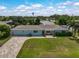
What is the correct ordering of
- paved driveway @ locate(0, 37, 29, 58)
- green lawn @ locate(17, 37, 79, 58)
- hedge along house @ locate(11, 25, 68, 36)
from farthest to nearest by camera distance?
hedge along house @ locate(11, 25, 68, 36) → paved driveway @ locate(0, 37, 29, 58) → green lawn @ locate(17, 37, 79, 58)

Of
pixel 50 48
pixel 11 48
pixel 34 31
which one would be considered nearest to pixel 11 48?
pixel 11 48

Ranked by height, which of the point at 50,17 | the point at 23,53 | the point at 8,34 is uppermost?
the point at 50,17

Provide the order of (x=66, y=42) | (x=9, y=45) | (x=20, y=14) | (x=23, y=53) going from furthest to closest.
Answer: (x=9, y=45), (x=66, y=42), (x=23, y=53), (x=20, y=14)

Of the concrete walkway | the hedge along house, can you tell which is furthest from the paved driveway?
the hedge along house

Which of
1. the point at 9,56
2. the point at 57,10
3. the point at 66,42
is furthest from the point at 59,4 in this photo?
the point at 9,56

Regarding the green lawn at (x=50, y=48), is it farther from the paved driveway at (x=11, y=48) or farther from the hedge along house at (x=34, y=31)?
the hedge along house at (x=34, y=31)

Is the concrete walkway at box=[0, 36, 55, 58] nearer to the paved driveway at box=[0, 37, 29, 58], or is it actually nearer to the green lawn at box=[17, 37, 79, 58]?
the paved driveway at box=[0, 37, 29, 58]

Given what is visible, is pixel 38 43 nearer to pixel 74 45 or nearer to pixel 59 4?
pixel 74 45
